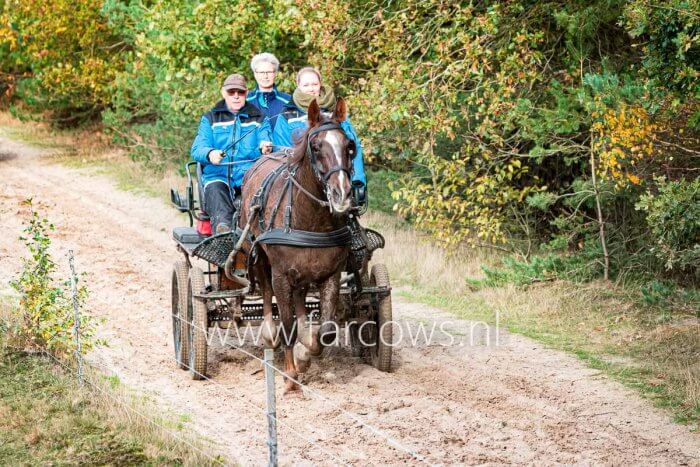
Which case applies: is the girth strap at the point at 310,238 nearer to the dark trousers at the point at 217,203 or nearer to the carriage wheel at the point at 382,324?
the carriage wheel at the point at 382,324

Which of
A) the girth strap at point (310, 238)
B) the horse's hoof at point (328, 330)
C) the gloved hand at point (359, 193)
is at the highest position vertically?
the gloved hand at point (359, 193)

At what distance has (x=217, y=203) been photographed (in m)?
8.54

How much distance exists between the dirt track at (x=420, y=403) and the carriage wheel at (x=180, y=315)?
0.16 meters

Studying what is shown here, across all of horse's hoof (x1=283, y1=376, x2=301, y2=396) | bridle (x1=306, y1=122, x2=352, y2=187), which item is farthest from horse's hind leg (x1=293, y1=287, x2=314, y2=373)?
bridle (x1=306, y1=122, x2=352, y2=187)

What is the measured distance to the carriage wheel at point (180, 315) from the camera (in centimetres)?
848

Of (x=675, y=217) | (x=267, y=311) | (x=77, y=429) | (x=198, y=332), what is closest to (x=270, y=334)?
(x=267, y=311)

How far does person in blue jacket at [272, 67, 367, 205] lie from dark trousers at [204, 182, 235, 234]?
2.23 ft

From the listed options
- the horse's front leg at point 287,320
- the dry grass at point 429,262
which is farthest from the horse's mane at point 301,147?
the dry grass at point 429,262

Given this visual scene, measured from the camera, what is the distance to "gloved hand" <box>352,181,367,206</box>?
755cm

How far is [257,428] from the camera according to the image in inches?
277

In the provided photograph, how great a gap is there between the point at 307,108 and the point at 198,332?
2079mm

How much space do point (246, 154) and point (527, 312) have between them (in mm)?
3786

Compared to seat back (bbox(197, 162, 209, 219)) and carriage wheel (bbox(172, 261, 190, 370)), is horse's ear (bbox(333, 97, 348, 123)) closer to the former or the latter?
seat back (bbox(197, 162, 209, 219))

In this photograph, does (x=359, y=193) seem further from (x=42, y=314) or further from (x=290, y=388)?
(x=42, y=314)
